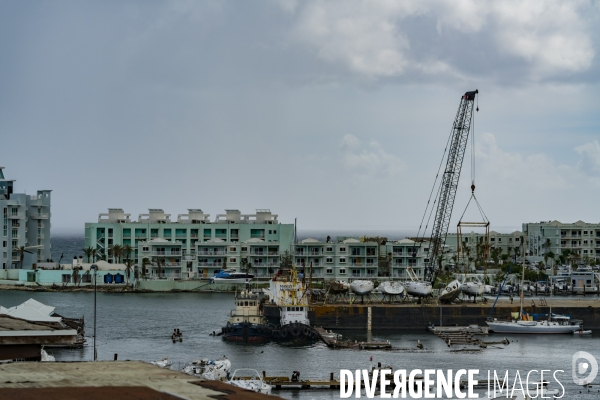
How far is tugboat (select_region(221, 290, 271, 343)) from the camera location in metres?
54.8

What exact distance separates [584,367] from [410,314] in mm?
20967

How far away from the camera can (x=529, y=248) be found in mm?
136125

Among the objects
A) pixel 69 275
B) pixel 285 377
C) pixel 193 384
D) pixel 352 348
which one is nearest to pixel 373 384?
pixel 285 377

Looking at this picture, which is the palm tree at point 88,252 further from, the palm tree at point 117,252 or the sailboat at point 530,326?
the sailboat at point 530,326

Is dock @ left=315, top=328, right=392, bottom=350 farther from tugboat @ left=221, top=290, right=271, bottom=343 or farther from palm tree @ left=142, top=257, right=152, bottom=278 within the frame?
palm tree @ left=142, top=257, right=152, bottom=278

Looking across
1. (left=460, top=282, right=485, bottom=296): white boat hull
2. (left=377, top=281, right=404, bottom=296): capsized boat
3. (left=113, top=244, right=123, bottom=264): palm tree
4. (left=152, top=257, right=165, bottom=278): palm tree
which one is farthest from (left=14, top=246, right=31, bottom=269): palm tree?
(left=460, top=282, right=485, bottom=296): white boat hull

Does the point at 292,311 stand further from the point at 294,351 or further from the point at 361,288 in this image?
the point at 361,288

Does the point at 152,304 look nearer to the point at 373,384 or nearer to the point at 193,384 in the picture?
the point at 373,384

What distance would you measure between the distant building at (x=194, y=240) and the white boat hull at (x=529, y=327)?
40807mm

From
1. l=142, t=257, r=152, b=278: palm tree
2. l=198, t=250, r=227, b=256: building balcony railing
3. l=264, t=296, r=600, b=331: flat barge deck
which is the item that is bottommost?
l=264, t=296, r=600, b=331: flat barge deck

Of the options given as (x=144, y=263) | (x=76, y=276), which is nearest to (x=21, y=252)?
(x=76, y=276)

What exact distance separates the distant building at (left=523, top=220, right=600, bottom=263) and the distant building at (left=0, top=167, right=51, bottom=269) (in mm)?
62505

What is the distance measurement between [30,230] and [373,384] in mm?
73660

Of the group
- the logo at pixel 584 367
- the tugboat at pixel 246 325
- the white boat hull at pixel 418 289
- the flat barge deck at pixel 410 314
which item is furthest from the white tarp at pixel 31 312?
the white boat hull at pixel 418 289
